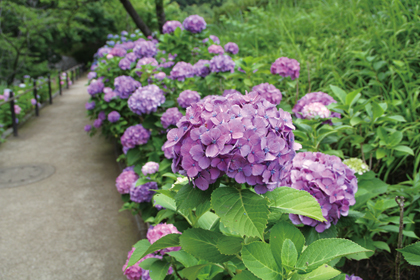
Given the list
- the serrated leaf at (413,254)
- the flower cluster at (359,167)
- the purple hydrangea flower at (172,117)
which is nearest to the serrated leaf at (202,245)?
the serrated leaf at (413,254)

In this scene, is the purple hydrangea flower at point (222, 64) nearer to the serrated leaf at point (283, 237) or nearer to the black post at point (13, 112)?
the serrated leaf at point (283, 237)

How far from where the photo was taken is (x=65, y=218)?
383 cm

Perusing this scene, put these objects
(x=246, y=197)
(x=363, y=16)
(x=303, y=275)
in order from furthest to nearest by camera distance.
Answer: (x=363, y=16) < (x=246, y=197) < (x=303, y=275)

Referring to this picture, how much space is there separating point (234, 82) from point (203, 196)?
8.30 feet

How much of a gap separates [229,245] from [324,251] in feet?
1.01

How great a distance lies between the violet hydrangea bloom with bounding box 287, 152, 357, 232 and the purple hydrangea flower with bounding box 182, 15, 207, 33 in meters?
3.34

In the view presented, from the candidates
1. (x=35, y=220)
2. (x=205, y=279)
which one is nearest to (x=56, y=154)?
(x=35, y=220)

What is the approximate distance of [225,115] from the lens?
0.97 metres

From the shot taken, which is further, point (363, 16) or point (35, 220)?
point (363, 16)

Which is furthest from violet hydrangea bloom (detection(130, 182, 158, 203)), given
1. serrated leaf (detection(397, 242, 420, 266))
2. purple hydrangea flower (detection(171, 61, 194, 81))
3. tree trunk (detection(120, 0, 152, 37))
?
tree trunk (detection(120, 0, 152, 37))

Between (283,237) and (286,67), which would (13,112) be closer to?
(286,67)

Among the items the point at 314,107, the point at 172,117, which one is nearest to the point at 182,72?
the point at 172,117

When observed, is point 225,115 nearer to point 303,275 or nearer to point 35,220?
point 303,275

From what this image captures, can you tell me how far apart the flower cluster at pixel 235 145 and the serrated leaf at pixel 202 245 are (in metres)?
0.23
